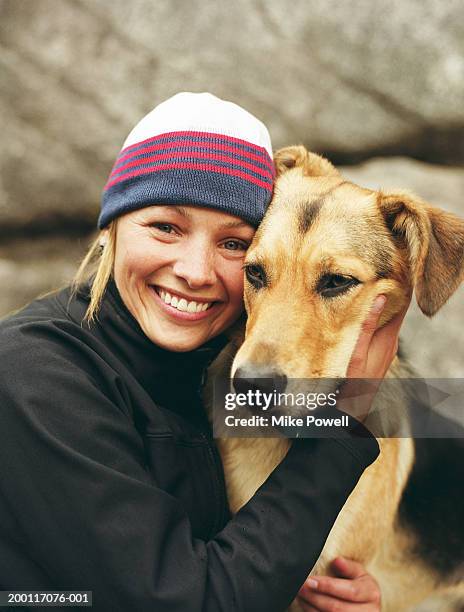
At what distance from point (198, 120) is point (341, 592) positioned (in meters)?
1.56

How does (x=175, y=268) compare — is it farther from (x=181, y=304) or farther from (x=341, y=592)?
(x=341, y=592)

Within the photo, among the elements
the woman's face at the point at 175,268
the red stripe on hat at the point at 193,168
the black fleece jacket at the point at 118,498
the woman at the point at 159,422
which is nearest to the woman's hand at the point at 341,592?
the woman at the point at 159,422

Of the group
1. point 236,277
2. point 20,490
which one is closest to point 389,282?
point 236,277

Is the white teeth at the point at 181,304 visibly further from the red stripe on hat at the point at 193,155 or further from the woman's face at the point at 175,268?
the red stripe on hat at the point at 193,155

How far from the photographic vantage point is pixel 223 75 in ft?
12.5

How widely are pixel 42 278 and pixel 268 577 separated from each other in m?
3.17

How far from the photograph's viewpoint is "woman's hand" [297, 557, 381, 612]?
1.92 meters

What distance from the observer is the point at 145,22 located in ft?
12.4

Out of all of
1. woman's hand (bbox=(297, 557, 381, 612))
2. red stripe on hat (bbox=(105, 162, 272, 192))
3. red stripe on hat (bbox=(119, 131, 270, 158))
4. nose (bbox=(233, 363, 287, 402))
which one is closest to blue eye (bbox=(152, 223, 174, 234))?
red stripe on hat (bbox=(105, 162, 272, 192))

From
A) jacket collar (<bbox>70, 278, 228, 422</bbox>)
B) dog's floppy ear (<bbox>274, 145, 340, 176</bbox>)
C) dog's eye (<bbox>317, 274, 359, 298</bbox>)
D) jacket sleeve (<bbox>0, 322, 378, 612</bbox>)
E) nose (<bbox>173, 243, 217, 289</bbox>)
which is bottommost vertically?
jacket sleeve (<bbox>0, 322, 378, 612</bbox>)

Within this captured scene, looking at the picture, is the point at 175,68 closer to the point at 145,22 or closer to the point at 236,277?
the point at 145,22

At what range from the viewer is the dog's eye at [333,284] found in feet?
6.18

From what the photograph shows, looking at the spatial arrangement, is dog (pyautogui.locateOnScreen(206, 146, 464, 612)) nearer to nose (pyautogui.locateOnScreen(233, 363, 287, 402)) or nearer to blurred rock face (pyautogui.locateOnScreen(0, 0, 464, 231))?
nose (pyautogui.locateOnScreen(233, 363, 287, 402))

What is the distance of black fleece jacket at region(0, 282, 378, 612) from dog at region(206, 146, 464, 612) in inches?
11.8
